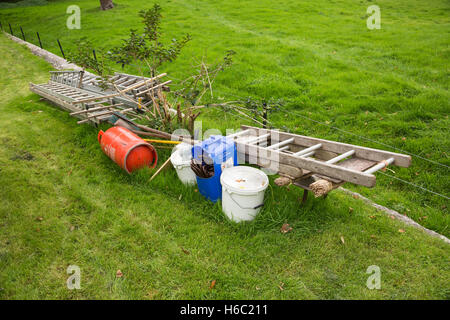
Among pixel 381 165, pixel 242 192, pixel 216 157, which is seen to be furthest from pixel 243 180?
pixel 381 165

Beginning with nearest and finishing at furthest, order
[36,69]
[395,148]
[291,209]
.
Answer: [291,209]
[395,148]
[36,69]

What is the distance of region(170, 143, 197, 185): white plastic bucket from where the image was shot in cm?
464

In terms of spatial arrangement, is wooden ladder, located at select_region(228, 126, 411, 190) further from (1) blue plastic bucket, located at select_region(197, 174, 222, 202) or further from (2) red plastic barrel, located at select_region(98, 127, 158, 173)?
(2) red plastic barrel, located at select_region(98, 127, 158, 173)

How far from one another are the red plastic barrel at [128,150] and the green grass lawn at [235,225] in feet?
0.84

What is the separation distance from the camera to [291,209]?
13.6 ft

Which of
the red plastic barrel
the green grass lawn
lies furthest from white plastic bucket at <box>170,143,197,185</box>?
the red plastic barrel

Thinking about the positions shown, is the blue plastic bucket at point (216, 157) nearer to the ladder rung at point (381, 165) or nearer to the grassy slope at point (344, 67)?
the ladder rung at point (381, 165)

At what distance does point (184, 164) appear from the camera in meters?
4.61

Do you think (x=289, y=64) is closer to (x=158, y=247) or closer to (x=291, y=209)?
(x=291, y=209)

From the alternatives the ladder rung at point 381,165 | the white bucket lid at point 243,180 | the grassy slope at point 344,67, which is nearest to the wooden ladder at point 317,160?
the ladder rung at point 381,165
